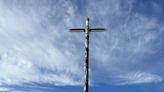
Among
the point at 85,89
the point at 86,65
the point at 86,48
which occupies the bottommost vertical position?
the point at 85,89

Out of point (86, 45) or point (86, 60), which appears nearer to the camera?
point (86, 60)

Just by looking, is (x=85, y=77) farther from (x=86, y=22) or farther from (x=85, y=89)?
(x=86, y=22)

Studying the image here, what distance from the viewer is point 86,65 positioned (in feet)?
116

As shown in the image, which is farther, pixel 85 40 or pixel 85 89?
pixel 85 40

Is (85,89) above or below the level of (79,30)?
below

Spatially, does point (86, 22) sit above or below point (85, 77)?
above

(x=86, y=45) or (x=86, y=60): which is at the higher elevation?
(x=86, y=45)

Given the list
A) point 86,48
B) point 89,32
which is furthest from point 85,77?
point 89,32

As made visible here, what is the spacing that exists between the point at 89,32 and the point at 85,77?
6.76 metres

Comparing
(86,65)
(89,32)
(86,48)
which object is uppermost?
(89,32)

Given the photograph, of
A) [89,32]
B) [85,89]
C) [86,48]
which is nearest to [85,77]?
[85,89]

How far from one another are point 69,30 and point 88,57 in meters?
4.81

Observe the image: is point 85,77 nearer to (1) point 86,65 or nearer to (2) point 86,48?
(1) point 86,65

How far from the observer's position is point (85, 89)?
111ft
